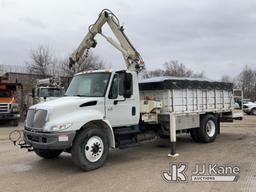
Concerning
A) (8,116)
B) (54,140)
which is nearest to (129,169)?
(54,140)

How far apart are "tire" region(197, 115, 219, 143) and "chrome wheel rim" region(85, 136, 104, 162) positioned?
4.59 meters

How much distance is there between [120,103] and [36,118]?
7.24 feet

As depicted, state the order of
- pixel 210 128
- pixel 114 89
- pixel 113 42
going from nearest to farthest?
1. pixel 114 89
2. pixel 113 42
3. pixel 210 128

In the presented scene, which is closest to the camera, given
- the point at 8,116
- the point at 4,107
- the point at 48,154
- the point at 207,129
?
the point at 48,154

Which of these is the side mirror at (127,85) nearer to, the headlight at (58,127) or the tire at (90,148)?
the tire at (90,148)

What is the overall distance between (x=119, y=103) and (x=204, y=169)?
2726 mm

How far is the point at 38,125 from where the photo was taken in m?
7.64

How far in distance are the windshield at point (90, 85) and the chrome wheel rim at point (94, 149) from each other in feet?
3.89

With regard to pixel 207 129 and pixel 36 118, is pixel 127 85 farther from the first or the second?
pixel 207 129

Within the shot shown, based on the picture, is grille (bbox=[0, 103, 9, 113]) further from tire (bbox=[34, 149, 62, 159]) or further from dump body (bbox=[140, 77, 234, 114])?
dump body (bbox=[140, 77, 234, 114])

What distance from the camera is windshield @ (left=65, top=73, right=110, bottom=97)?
8438 mm

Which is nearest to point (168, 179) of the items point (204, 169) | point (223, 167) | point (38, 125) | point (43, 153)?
point (204, 169)

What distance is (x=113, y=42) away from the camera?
1009 cm

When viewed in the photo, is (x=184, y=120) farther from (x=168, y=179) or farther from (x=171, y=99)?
(x=168, y=179)
